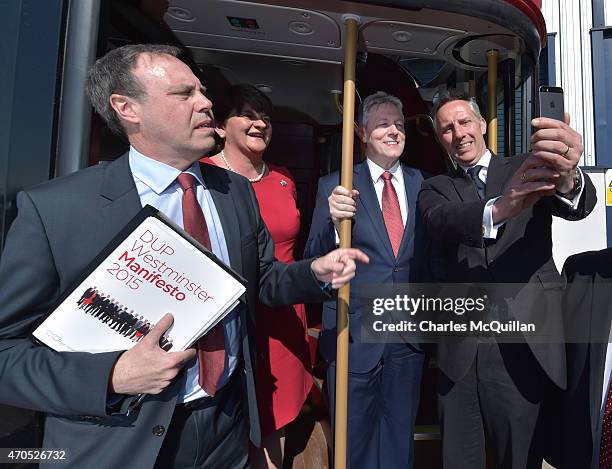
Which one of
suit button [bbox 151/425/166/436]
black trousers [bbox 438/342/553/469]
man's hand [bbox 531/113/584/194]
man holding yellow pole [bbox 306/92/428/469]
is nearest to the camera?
suit button [bbox 151/425/166/436]

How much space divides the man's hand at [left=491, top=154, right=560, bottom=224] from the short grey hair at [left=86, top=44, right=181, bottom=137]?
1.09 meters

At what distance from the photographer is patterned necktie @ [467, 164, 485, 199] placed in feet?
5.36

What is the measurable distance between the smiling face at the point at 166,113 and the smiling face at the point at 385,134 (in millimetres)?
898

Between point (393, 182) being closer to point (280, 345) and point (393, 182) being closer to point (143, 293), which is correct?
point (280, 345)

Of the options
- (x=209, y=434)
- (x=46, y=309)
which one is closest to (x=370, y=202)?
(x=209, y=434)

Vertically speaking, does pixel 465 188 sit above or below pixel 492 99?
below

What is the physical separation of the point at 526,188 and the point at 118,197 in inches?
45.2

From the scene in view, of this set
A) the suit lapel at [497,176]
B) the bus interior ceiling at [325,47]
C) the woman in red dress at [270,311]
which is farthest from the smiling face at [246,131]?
the suit lapel at [497,176]

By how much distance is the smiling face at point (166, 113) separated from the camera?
1134 mm

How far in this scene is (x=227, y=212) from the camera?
49.9 inches

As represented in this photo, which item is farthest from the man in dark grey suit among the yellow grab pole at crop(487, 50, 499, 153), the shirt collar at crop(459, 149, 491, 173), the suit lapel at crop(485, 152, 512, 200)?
the yellow grab pole at crop(487, 50, 499, 153)

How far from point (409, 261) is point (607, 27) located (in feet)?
16.8

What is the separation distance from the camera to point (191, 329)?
99 cm

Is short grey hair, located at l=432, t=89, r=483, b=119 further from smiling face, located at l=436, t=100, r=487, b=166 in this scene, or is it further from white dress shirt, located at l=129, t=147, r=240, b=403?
white dress shirt, located at l=129, t=147, r=240, b=403
